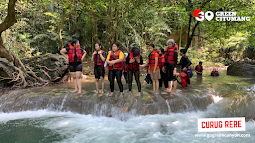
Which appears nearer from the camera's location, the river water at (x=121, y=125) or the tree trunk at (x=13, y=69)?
the river water at (x=121, y=125)

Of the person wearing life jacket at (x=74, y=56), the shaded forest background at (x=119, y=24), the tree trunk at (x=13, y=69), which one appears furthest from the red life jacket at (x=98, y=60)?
the shaded forest background at (x=119, y=24)

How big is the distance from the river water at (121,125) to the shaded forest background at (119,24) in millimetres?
5953

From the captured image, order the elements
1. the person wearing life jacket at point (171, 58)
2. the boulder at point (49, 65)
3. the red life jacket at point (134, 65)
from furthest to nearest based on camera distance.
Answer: the boulder at point (49, 65) → the person wearing life jacket at point (171, 58) → the red life jacket at point (134, 65)

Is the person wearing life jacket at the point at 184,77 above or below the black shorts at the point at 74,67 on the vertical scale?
below

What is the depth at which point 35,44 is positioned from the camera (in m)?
17.5

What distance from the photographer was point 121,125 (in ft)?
15.7

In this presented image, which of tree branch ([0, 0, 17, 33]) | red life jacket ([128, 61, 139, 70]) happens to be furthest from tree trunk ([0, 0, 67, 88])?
red life jacket ([128, 61, 139, 70])

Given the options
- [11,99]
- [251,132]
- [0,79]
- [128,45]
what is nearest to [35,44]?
[128,45]

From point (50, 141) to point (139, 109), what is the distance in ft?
8.44

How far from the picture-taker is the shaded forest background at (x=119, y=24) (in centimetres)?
1026

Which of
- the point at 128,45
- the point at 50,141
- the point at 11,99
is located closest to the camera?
the point at 50,141

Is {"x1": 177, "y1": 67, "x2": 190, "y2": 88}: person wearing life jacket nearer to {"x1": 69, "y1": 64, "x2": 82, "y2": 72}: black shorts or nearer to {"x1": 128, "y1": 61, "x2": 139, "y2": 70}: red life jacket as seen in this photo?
{"x1": 128, "y1": 61, "x2": 139, "y2": 70}: red life jacket

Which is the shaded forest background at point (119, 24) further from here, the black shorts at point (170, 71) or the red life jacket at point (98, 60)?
the black shorts at point (170, 71)

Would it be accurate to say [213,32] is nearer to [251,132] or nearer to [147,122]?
[251,132]
